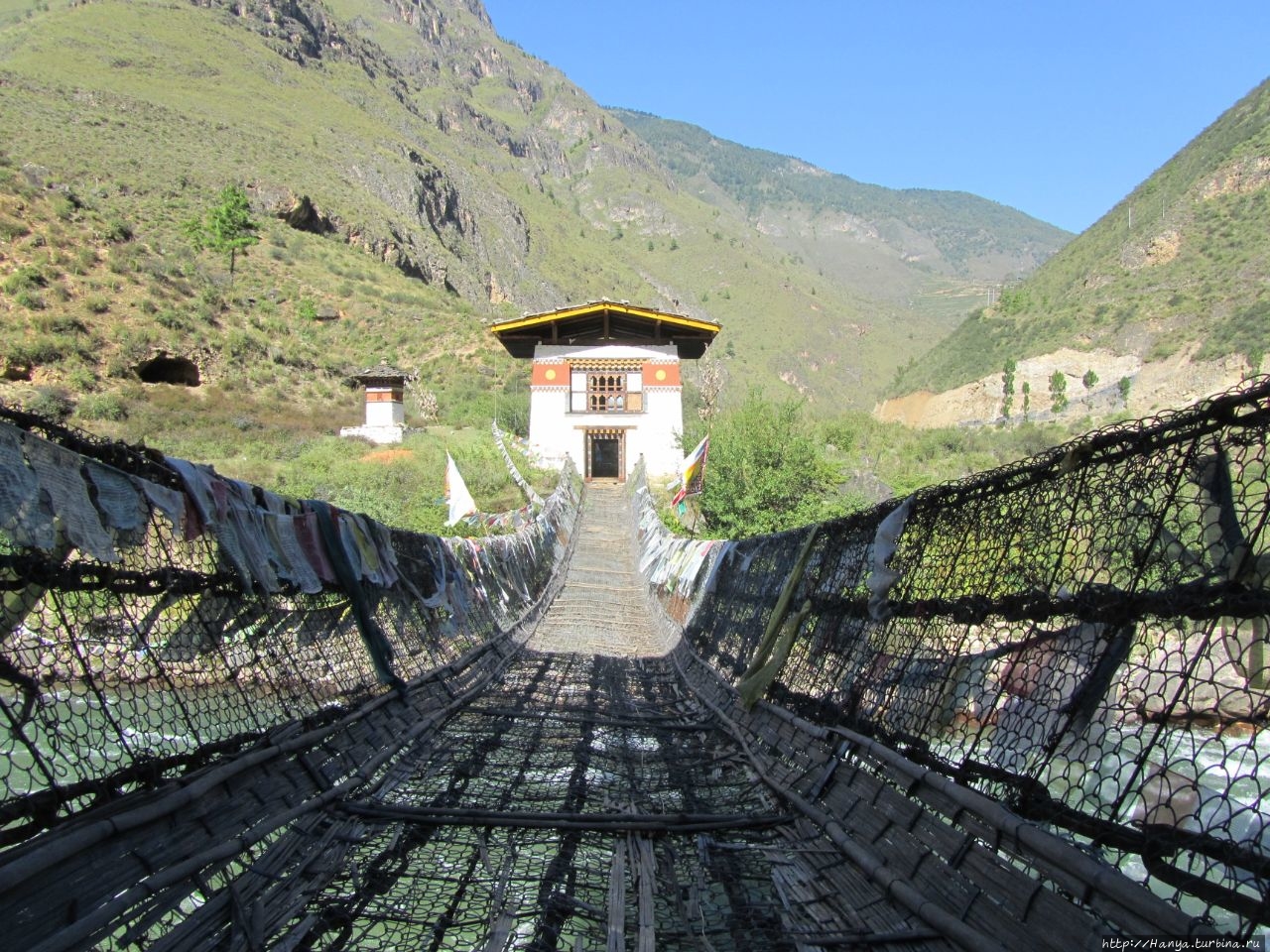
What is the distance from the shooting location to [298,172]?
206ft

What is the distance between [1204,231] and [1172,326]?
9.30 metres

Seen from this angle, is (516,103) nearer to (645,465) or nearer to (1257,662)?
(645,465)

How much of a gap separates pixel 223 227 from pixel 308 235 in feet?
31.5

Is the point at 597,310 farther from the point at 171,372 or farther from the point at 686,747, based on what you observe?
the point at 686,747

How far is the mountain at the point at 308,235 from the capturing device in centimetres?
3812

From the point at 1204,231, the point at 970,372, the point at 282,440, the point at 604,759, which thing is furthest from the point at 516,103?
the point at 604,759

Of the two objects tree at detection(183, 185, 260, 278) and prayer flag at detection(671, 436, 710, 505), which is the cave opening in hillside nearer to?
tree at detection(183, 185, 260, 278)

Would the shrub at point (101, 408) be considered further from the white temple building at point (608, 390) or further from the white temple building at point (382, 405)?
the white temple building at point (608, 390)

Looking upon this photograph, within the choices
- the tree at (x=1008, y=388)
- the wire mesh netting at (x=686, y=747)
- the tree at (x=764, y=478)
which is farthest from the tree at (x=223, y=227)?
the tree at (x=1008, y=388)

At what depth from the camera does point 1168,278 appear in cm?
5678

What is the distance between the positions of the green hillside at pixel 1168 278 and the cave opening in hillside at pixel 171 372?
49.5 metres

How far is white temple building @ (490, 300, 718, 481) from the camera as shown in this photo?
95.3 ft

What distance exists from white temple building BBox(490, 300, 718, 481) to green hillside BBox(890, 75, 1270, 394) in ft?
105

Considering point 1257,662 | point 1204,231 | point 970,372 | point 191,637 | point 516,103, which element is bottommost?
point 191,637
